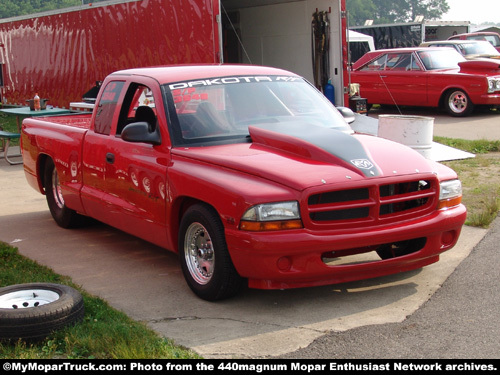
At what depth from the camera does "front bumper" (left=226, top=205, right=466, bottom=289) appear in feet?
14.9

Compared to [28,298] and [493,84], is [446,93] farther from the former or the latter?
[28,298]

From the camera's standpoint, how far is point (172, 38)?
13555 mm

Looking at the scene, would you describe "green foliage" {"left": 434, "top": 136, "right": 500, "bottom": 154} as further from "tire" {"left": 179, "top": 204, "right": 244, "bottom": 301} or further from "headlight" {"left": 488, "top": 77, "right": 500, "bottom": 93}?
"tire" {"left": 179, "top": 204, "right": 244, "bottom": 301}

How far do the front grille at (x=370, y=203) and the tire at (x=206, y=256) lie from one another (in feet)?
2.23

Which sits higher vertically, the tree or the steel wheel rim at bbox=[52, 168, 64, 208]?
the tree

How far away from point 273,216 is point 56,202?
3.96 meters

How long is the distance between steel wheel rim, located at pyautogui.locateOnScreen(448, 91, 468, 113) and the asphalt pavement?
1061 centimetres

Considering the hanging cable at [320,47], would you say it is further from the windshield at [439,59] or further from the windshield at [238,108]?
the windshield at [238,108]

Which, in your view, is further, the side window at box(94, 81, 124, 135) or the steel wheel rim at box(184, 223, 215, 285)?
the side window at box(94, 81, 124, 135)

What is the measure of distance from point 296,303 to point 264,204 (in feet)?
2.85

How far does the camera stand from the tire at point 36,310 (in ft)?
13.7

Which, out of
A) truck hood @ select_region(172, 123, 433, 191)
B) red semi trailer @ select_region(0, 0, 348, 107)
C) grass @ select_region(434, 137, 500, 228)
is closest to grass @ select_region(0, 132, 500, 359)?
truck hood @ select_region(172, 123, 433, 191)

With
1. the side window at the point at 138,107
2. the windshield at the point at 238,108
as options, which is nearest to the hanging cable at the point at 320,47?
the windshield at the point at 238,108
